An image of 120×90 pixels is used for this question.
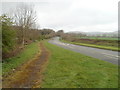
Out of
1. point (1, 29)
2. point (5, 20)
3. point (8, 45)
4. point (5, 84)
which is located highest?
point (5, 20)

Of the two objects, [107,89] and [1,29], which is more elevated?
[1,29]

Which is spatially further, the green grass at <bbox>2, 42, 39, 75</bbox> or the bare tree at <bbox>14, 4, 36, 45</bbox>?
the bare tree at <bbox>14, 4, 36, 45</bbox>

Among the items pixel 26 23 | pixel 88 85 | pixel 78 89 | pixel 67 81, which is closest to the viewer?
pixel 78 89

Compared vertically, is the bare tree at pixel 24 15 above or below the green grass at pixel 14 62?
above

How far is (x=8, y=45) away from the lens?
28.2 feet

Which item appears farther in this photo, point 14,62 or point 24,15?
point 24,15

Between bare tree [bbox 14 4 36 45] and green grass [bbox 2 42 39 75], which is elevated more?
bare tree [bbox 14 4 36 45]

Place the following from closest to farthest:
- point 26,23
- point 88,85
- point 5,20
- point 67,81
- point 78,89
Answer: point 78,89 → point 88,85 → point 67,81 → point 5,20 → point 26,23

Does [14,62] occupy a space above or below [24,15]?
below

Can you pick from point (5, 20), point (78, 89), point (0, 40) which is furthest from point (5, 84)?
point (5, 20)

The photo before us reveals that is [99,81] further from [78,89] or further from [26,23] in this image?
[26,23]

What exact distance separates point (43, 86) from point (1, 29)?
18.3 feet

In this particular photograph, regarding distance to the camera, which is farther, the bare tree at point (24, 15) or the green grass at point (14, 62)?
the bare tree at point (24, 15)

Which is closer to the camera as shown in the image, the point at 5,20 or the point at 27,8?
the point at 5,20
